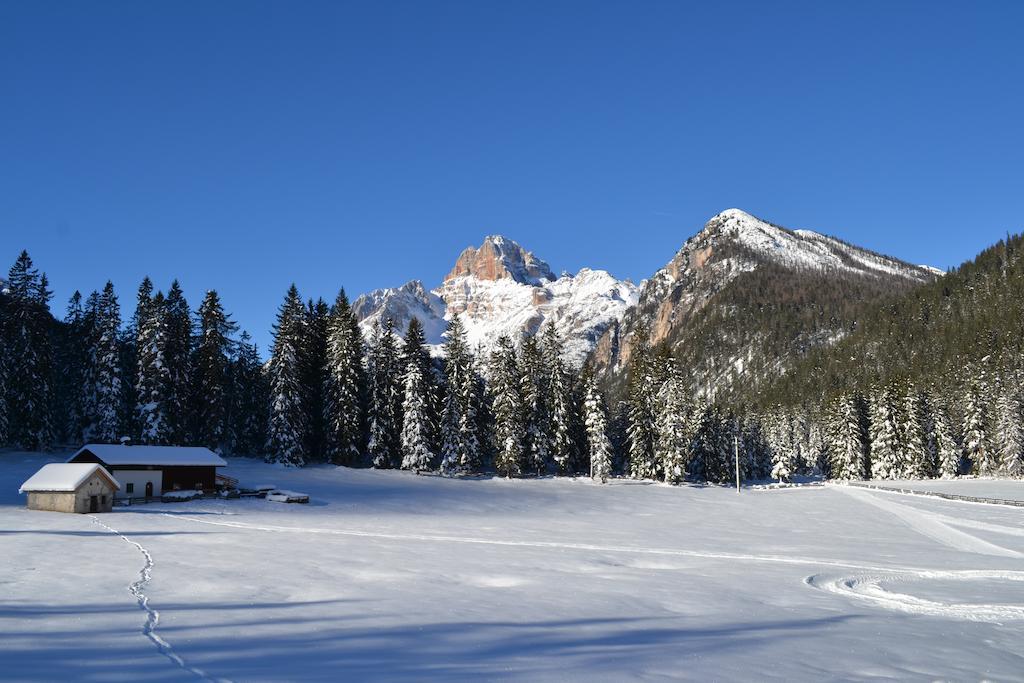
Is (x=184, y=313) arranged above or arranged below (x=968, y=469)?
above

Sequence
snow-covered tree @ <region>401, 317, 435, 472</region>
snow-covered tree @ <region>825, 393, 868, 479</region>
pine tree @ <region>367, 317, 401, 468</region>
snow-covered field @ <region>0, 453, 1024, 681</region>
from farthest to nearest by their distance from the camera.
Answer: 1. snow-covered tree @ <region>825, 393, 868, 479</region>
2. pine tree @ <region>367, 317, 401, 468</region>
3. snow-covered tree @ <region>401, 317, 435, 472</region>
4. snow-covered field @ <region>0, 453, 1024, 681</region>

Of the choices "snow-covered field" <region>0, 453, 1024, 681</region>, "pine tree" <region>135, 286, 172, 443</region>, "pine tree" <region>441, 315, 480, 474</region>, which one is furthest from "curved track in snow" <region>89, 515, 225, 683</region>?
"pine tree" <region>441, 315, 480, 474</region>

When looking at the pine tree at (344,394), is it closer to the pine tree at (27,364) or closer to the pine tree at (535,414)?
the pine tree at (535,414)

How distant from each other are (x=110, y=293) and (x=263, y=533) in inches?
1654

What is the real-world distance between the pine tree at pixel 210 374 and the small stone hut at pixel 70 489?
88.3ft

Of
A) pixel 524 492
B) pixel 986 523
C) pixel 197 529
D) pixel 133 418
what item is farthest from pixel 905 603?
pixel 133 418

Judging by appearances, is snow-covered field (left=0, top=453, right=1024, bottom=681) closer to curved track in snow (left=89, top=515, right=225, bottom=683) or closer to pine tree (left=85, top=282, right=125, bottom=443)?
curved track in snow (left=89, top=515, right=225, bottom=683)

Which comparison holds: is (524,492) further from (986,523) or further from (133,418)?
(133,418)

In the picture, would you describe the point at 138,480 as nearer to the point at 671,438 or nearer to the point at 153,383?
the point at 153,383

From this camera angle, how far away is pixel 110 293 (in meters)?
60.2

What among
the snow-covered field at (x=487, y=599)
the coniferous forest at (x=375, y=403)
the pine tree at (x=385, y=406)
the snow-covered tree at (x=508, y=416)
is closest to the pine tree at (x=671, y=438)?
the coniferous forest at (x=375, y=403)

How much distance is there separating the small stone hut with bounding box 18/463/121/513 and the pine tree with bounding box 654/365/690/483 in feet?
170

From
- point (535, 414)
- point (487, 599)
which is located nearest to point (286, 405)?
point (535, 414)

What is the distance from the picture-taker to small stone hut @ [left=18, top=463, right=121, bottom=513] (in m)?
33.5
